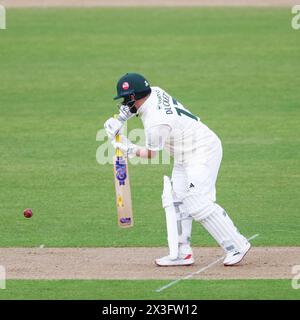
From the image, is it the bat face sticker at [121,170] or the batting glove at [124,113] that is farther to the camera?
the bat face sticker at [121,170]

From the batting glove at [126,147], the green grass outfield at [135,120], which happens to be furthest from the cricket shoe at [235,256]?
the batting glove at [126,147]

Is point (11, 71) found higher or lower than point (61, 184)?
higher

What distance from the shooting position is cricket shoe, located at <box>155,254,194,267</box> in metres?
11.6

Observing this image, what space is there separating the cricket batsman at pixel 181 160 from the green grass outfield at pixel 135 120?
0.84m

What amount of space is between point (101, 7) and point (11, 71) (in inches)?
311

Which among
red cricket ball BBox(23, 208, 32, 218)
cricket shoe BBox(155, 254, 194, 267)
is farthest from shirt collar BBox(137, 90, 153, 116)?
red cricket ball BBox(23, 208, 32, 218)

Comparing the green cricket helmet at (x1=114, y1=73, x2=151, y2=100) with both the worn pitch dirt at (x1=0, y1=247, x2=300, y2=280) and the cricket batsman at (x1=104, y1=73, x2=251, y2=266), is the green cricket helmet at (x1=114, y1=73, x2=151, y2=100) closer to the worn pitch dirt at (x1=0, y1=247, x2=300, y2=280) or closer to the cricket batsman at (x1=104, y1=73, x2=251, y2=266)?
the cricket batsman at (x1=104, y1=73, x2=251, y2=266)

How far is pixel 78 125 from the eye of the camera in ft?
65.8

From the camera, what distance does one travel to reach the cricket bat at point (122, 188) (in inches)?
467

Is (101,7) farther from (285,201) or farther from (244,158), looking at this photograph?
(285,201)

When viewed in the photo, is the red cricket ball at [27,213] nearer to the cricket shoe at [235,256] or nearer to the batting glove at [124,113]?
the batting glove at [124,113]

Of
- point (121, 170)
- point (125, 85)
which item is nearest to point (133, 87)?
point (125, 85)

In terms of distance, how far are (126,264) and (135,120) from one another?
29.4 feet
